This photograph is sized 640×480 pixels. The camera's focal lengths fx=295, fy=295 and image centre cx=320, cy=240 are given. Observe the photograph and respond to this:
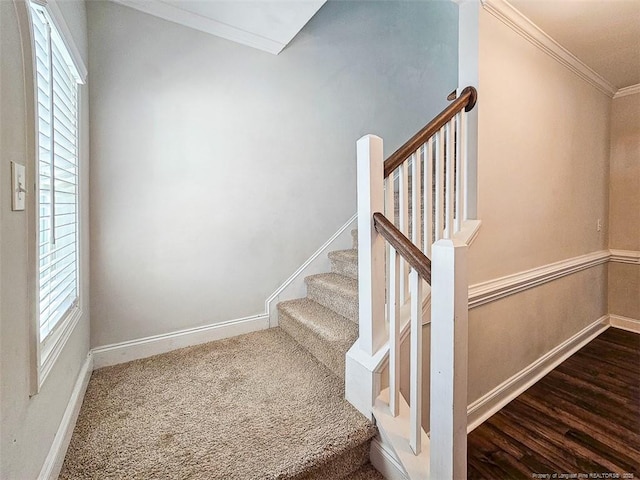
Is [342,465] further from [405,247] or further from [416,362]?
[405,247]

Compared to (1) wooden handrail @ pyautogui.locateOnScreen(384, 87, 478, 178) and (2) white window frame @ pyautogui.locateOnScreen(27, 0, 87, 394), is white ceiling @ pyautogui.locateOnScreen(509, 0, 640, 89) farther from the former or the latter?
(2) white window frame @ pyautogui.locateOnScreen(27, 0, 87, 394)

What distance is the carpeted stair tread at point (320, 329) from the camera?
1607 mm

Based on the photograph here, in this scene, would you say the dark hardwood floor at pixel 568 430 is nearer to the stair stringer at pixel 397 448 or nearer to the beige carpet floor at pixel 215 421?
the stair stringer at pixel 397 448

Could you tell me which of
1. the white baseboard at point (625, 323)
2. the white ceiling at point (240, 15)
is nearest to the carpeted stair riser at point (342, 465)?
the white ceiling at point (240, 15)

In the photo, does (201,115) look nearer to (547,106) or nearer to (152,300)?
(152,300)

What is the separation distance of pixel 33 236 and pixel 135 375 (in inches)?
44.1

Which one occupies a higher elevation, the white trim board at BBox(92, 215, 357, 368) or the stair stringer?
the white trim board at BBox(92, 215, 357, 368)

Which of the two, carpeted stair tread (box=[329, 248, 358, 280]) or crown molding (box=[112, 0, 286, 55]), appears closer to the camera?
crown molding (box=[112, 0, 286, 55])

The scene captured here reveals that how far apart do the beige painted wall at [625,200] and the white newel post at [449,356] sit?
10.9 ft

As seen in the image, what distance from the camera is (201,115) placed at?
1.92 metres

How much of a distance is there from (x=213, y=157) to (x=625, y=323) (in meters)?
4.21

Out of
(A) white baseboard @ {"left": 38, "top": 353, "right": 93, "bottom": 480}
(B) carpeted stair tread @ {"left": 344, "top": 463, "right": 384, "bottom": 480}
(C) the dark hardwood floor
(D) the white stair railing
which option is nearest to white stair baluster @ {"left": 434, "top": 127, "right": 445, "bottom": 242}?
(D) the white stair railing

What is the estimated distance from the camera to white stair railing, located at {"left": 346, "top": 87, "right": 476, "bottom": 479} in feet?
3.08

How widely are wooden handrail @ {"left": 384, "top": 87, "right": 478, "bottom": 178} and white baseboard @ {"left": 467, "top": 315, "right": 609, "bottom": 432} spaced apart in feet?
5.01
